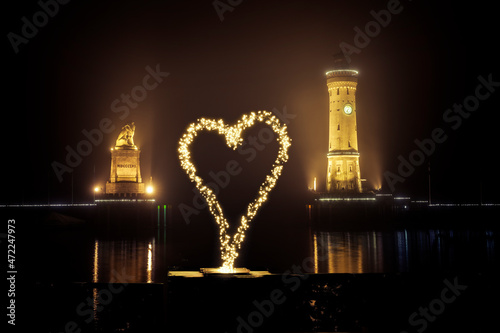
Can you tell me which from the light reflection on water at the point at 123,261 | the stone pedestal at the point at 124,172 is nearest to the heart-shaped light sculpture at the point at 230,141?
the light reflection on water at the point at 123,261

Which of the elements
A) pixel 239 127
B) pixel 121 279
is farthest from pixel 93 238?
pixel 239 127

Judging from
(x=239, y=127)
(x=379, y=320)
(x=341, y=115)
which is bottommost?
(x=379, y=320)

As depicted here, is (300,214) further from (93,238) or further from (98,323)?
(98,323)

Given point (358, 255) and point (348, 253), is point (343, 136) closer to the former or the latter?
point (348, 253)

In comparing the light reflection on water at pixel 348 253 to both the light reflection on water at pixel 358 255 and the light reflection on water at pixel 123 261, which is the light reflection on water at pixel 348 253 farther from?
the light reflection on water at pixel 123 261

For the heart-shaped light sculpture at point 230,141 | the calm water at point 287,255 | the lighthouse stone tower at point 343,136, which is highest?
the lighthouse stone tower at point 343,136

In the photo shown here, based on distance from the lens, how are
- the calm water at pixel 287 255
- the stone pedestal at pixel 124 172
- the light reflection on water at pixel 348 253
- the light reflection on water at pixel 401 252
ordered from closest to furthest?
the calm water at pixel 287 255
the light reflection on water at pixel 348 253
the light reflection on water at pixel 401 252
the stone pedestal at pixel 124 172
